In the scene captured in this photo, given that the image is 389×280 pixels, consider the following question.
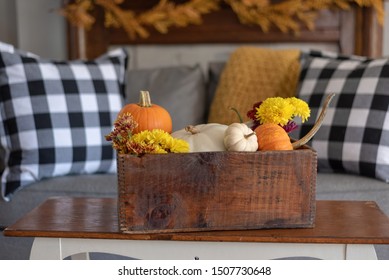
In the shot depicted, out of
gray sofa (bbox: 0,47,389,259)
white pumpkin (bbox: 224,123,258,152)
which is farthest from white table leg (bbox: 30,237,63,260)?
gray sofa (bbox: 0,47,389,259)

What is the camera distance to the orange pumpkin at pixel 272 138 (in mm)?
1203

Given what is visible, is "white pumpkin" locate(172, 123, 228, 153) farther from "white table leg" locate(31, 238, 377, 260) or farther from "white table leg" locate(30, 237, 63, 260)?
"white table leg" locate(30, 237, 63, 260)

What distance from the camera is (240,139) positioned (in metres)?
1.18

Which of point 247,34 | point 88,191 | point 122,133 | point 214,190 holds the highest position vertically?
point 247,34

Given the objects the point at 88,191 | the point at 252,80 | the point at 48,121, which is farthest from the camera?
the point at 252,80

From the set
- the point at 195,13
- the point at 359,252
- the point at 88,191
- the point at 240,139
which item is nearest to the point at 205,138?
the point at 240,139

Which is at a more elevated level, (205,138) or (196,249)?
(205,138)

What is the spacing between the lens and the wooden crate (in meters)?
1.17

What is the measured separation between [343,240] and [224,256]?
220 mm

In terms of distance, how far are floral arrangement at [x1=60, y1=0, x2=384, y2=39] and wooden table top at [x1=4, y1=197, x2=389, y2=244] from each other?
4.58 ft

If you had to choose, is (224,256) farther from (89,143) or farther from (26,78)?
(26,78)

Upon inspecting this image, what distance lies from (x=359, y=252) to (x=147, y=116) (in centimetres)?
49

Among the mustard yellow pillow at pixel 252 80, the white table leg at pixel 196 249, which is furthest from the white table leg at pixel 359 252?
the mustard yellow pillow at pixel 252 80

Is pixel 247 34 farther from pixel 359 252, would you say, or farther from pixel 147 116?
pixel 359 252
